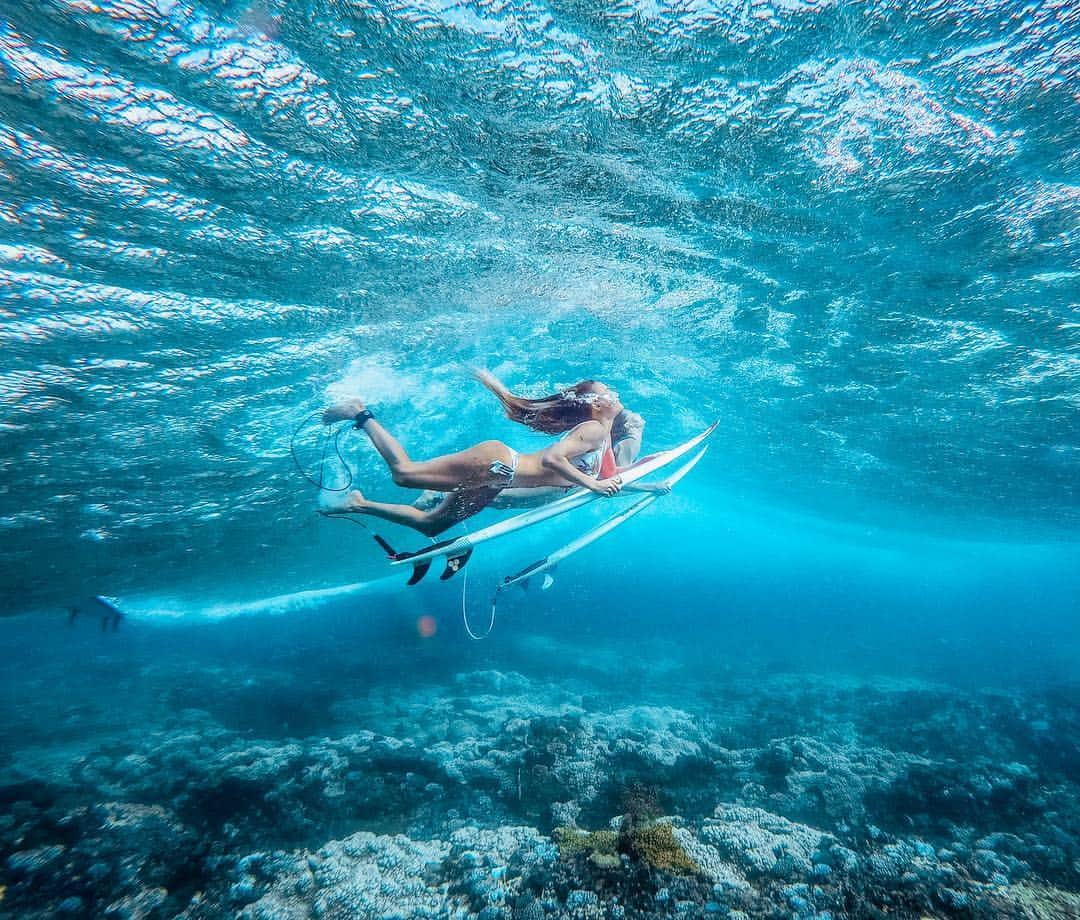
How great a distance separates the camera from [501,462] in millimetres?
5508

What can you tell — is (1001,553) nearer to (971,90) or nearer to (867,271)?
(867,271)

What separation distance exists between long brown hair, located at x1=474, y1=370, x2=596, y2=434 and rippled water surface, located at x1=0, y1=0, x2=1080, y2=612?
4101mm

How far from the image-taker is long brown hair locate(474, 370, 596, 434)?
589 centimetres

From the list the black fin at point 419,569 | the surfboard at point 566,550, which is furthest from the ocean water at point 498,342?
the black fin at point 419,569

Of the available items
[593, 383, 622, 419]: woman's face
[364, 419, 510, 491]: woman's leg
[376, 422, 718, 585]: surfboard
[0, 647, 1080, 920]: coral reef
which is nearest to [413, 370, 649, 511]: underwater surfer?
[376, 422, 718, 585]: surfboard

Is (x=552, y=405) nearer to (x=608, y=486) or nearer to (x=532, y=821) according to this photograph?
(x=608, y=486)

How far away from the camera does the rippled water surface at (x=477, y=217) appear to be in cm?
526

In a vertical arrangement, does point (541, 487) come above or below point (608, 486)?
below

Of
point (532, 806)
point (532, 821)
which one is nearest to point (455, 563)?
point (532, 821)

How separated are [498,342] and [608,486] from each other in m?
8.91

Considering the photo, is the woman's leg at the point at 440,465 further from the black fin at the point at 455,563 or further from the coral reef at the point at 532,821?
the coral reef at the point at 532,821

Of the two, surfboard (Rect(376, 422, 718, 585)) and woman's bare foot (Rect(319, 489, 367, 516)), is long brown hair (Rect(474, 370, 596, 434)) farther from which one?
woman's bare foot (Rect(319, 489, 367, 516))

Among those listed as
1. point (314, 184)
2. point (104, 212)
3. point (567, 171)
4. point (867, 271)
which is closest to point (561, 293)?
point (567, 171)

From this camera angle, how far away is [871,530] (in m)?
50.2
